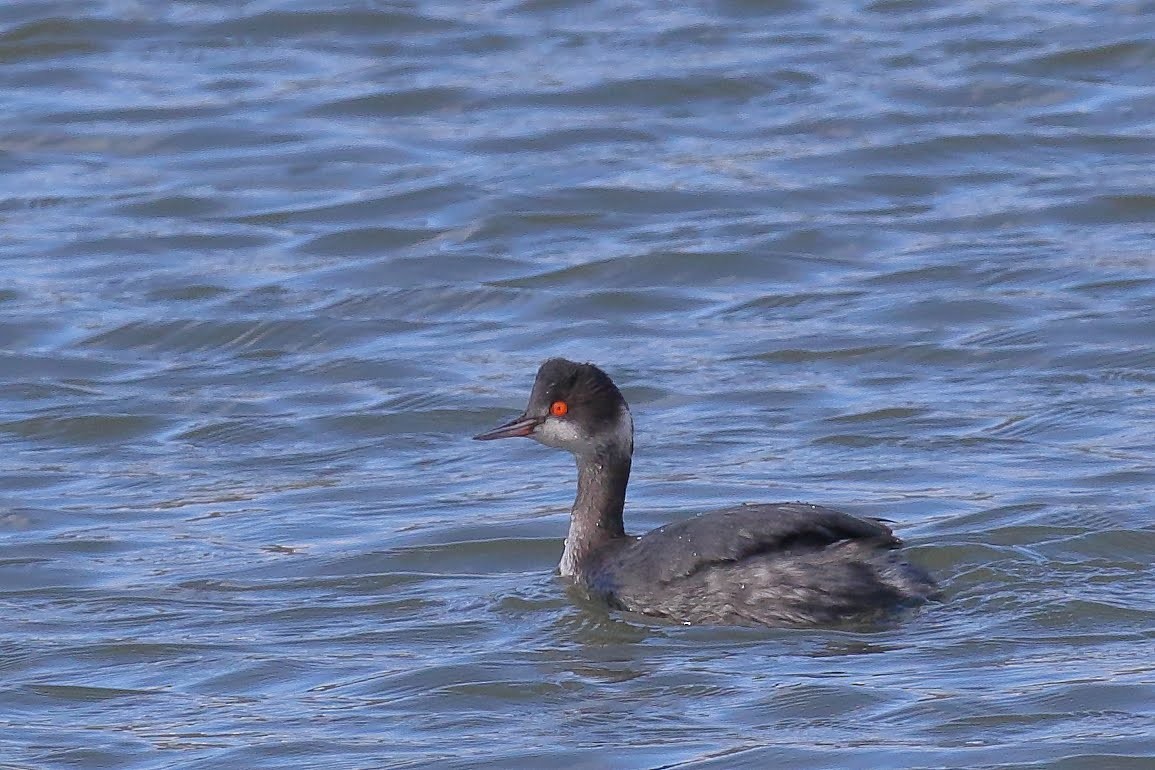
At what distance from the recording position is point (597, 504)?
9211 millimetres

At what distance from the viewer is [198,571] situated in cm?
923

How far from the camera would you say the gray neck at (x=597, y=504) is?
9125mm

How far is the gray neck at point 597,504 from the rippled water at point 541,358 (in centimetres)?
22

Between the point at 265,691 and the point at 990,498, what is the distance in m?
3.23

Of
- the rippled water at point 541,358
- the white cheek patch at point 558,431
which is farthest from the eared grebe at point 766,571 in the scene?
the white cheek patch at point 558,431

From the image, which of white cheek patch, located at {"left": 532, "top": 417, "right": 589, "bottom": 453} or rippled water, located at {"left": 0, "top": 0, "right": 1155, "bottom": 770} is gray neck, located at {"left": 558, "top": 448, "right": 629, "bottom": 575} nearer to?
white cheek patch, located at {"left": 532, "top": 417, "right": 589, "bottom": 453}

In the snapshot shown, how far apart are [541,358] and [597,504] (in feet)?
10.6

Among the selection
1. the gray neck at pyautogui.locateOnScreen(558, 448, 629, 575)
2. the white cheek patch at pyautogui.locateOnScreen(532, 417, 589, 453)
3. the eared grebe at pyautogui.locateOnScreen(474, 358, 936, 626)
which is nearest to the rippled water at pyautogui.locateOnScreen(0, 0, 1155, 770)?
the eared grebe at pyautogui.locateOnScreen(474, 358, 936, 626)

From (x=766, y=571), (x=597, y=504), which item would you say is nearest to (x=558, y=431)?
(x=597, y=504)

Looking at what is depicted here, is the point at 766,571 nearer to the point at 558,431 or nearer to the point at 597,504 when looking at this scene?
the point at 597,504

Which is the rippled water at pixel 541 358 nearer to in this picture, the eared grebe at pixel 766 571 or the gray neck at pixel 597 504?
the eared grebe at pixel 766 571

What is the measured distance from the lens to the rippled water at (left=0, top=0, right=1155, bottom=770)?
7543 millimetres

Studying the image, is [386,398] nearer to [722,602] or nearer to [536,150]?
[722,602]

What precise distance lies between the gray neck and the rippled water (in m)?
0.22
